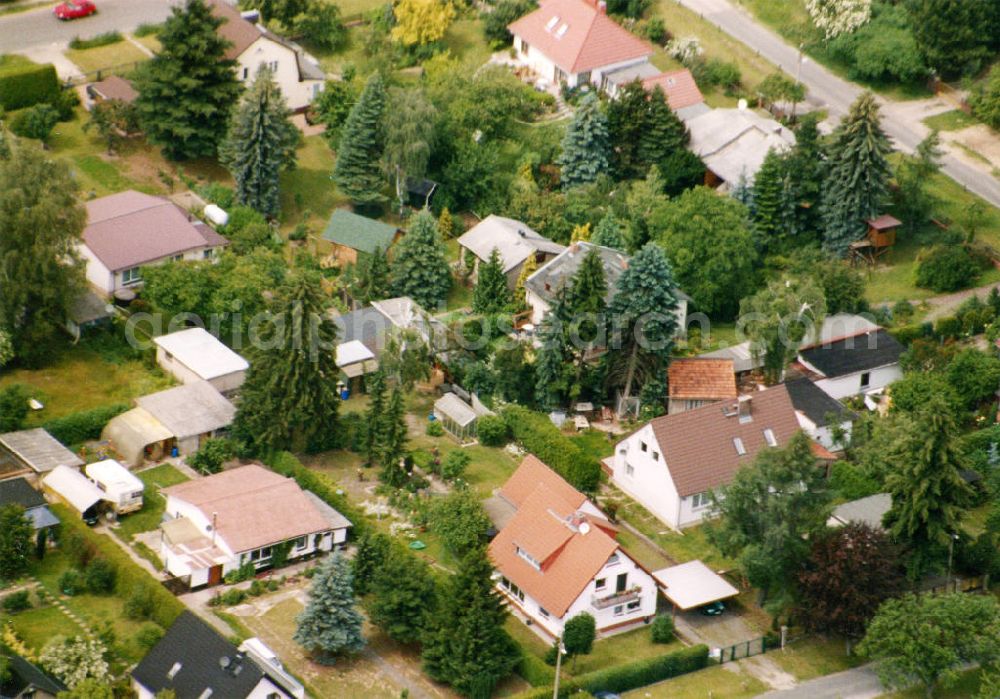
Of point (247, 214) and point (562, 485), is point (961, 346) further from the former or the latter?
point (247, 214)

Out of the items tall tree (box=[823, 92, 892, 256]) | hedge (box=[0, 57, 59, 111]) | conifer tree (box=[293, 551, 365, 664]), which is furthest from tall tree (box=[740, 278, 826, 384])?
hedge (box=[0, 57, 59, 111])

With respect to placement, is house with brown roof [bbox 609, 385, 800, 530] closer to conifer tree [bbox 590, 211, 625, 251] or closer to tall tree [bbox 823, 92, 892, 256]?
conifer tree [bbox 590, 211, 625, 251]

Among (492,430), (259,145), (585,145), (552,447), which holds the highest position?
(259,145)

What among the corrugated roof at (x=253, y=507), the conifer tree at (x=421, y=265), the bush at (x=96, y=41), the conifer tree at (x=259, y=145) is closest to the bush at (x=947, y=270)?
the conifer tree at (x=421, y=265)

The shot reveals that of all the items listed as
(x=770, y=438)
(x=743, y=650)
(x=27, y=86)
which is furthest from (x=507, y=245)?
(x=743, y=650)

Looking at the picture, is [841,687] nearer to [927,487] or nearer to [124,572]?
[927,487]

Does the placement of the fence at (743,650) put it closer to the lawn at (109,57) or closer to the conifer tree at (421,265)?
the conifer tree at (421,265)
